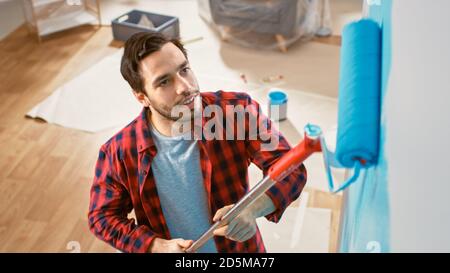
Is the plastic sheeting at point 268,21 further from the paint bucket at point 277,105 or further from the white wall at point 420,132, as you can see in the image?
the white wall at point 420,132

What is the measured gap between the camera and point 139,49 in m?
0.87

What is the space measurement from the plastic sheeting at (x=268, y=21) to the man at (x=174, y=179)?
2.07 m

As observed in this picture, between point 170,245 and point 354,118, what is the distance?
0.58 meters

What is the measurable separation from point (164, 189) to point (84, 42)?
2.54 metres

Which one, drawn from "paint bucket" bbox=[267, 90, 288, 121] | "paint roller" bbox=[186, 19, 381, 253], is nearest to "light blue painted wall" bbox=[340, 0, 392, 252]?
"paint roller" bbox=[186, 19, 381, 253]

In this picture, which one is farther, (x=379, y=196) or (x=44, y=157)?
(x=44, y=157)

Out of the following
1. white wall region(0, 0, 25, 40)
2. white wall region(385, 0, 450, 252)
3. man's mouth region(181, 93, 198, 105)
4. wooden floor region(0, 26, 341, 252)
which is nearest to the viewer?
white wall region(385, 0, 450, 252)

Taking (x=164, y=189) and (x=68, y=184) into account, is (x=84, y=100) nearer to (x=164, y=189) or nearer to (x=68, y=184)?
(x=68, y=184)

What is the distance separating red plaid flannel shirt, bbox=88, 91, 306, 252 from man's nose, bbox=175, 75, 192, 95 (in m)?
0.15

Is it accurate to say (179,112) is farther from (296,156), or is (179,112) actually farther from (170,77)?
(296,156)

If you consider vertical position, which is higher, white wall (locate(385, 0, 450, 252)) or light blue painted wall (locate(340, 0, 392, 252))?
white wall (locate(385, 0, 450, 252))

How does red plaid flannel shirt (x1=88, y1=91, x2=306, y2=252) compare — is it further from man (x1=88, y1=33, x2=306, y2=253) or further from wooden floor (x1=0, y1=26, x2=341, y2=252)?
wooden floor (x1=0, y1=26, x2=341, y2=252)

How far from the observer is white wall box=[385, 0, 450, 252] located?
29 cm

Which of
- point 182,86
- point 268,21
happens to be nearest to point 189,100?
point 182,86
